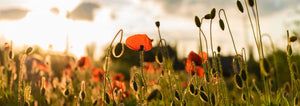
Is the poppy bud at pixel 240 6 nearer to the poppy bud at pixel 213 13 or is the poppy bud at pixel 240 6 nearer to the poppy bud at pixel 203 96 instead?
the poppy bud at pixel 213 13

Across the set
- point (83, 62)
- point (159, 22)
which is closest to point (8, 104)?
point (83, 62)

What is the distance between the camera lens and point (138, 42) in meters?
2.08

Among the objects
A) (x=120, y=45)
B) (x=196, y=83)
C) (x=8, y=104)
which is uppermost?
(x=120, y=45)

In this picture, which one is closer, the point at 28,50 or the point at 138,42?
the point at 138,42

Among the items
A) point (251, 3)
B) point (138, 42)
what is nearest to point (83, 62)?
point (138, 42)

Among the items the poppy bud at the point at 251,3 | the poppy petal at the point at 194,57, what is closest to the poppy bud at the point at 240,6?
the poppy bud at the point at 251,3

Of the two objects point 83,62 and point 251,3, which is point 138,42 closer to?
point 251,3

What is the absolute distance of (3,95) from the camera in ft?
8.98

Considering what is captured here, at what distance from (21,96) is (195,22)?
1.43m

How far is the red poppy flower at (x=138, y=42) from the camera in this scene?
2.08 meters

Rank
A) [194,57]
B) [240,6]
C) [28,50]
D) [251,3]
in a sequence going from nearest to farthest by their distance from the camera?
[251,3]
[240,6]
[28,50]
[194,57]

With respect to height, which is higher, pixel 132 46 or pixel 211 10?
pixel 211 10

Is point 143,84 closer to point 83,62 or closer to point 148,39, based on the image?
point 148,39

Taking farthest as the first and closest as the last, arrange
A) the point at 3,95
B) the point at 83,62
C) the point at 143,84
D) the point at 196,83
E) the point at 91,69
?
1. the point at 91,69
2. the point at 83,62
3. the point at 3,95
4. the point at 196,83
5. the point at 143,84
